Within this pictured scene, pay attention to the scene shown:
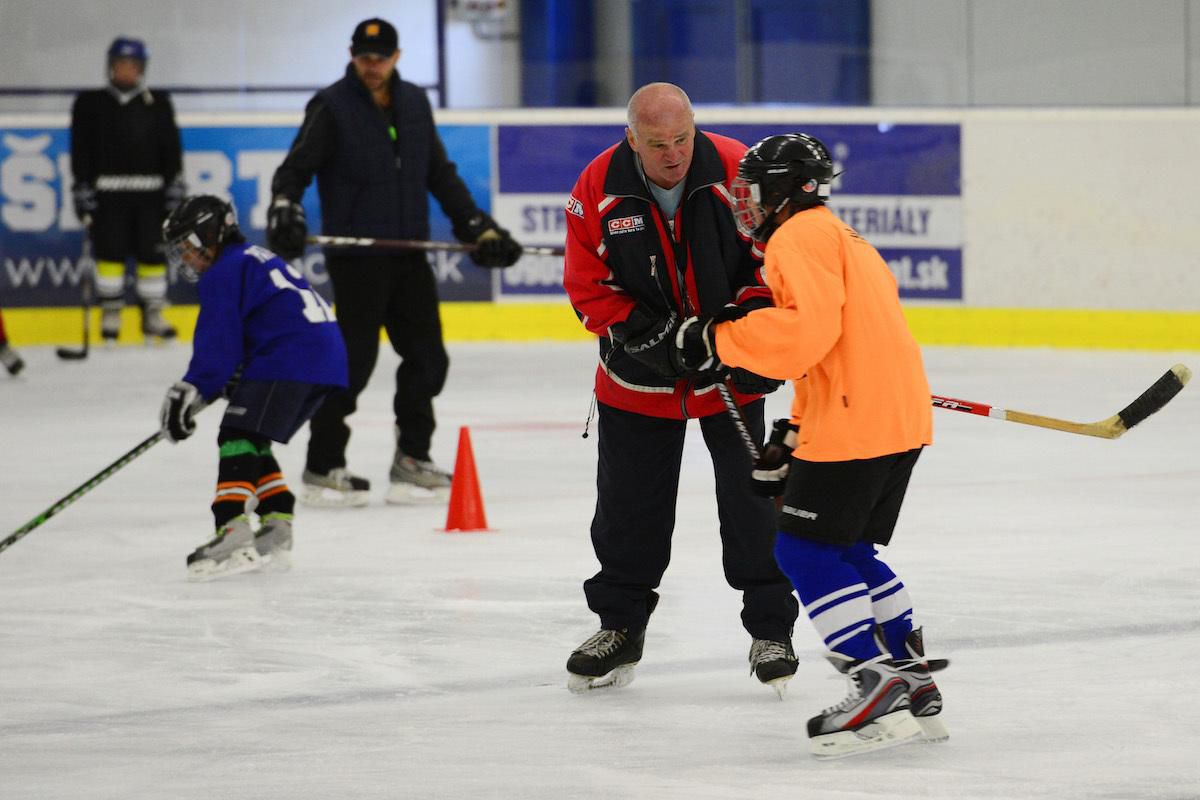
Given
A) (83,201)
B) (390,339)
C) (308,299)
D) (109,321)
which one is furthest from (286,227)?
(109,321)

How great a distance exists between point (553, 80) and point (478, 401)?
3.01m

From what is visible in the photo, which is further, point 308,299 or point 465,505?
point 465,505

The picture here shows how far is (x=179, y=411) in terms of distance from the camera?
14.6 feet

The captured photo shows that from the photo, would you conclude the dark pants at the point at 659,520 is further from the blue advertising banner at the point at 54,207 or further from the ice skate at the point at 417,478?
the blue advertising banner at the point at 54,207

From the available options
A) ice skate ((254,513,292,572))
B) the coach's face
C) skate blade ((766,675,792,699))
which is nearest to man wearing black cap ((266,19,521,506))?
ice skate ((254,513,292,572))

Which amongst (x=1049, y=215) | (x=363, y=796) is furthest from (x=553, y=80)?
(x=363, y=796)

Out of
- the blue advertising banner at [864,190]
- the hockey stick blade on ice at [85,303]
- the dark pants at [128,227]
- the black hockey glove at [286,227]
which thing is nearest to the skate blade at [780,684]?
the black hockey glove at [286,227]

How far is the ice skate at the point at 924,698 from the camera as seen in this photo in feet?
10.2

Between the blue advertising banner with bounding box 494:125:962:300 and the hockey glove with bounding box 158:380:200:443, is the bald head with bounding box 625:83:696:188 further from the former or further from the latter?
the blue advertising banner with bounding box 494:125:962:300

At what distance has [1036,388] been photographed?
25.7 feet

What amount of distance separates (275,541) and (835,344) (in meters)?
2.13

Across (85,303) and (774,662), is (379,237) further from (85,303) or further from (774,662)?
(85,303)

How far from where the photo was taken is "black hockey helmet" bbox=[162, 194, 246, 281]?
4.60 m

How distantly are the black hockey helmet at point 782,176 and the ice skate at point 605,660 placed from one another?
2.90ft
